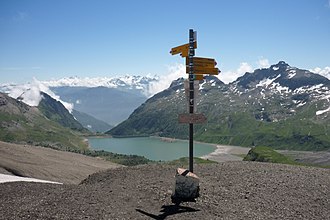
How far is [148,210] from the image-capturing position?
14.4 meters

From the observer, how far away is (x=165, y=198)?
15844mm

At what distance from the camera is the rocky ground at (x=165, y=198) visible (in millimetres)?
13812

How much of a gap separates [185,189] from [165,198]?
0.99m

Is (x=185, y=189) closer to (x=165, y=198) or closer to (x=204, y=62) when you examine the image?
(x=165, y=198)

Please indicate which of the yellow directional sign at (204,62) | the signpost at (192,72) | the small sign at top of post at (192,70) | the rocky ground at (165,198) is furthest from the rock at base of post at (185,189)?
the yellow directional sign at (204,62)

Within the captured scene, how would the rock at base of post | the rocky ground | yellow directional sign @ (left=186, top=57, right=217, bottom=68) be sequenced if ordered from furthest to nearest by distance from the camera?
yellow directional sign @ (left=186, top=57, right=217, bottom=68) < the rock at base of post < the rocky ground

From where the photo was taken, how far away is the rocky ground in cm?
1381

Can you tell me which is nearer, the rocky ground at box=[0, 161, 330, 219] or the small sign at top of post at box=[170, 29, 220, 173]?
the rocky ground at box=[0, 161, 330, 219]

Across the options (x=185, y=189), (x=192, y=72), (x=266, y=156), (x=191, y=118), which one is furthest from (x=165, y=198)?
(x=266, y=156)

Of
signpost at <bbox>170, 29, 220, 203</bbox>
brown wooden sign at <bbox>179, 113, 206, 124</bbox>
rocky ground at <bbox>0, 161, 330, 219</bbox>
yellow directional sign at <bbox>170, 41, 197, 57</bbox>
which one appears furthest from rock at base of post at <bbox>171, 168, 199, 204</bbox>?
yellow directional sign at <bbox>170, 41, 197, 57</bbox>

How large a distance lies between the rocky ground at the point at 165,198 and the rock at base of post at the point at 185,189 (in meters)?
0.37

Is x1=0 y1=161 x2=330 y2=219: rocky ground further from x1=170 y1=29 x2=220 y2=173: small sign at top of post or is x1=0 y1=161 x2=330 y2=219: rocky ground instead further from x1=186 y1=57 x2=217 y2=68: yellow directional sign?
x1=186 y1=57 x2=217 y2=68: yellow directional sign

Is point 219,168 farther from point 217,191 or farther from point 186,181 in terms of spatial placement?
point 186,181

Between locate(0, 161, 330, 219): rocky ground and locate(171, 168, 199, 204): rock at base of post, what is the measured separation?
0.37 metres
